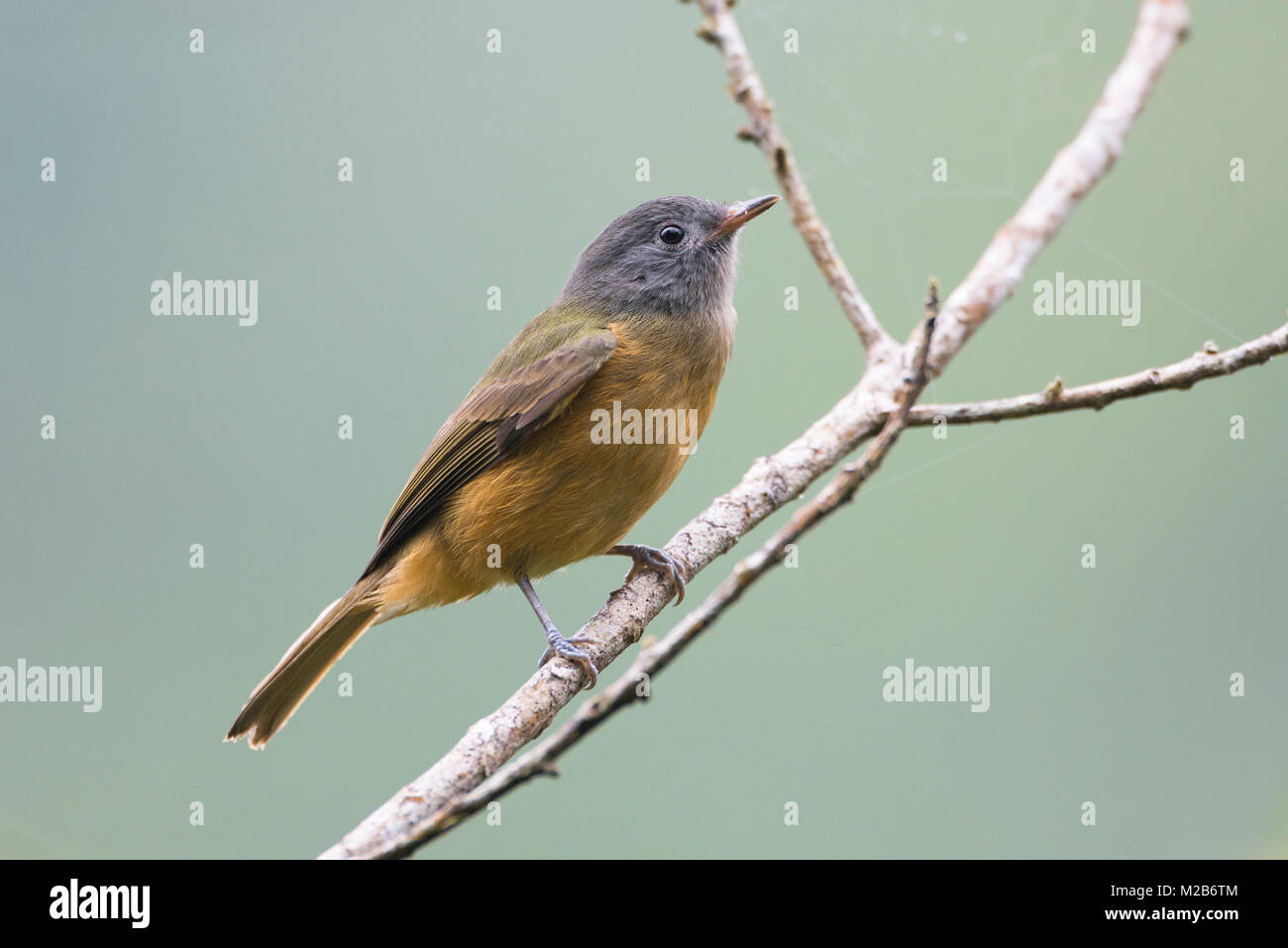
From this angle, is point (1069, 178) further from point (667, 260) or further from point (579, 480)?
point (579, 480)

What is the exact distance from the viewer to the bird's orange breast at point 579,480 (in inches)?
121

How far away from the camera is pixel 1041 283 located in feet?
10.7

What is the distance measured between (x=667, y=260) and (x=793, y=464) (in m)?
0.90

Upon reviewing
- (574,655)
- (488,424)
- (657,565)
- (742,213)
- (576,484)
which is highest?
(742,213)

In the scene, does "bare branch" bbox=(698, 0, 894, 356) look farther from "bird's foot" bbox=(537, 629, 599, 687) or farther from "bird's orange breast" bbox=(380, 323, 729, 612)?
"bird's foot" bbox=(537, 629, 599, 687)

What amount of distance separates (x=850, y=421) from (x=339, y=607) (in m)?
1.74

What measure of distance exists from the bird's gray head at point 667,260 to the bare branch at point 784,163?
0.28m

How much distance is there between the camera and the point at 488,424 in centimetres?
333

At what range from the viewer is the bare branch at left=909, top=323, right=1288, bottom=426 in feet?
8.46

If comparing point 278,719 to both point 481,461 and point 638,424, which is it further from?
point 638,424

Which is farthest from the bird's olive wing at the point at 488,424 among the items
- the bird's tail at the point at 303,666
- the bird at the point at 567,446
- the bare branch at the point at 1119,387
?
the bare branch at the point at 1119,387

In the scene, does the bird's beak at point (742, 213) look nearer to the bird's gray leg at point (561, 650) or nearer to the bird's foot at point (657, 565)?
the bird's foot at point (657, 565)

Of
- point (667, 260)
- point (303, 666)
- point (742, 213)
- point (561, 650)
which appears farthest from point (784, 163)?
point (303, 666)

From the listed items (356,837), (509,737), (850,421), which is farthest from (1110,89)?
(356,837)
